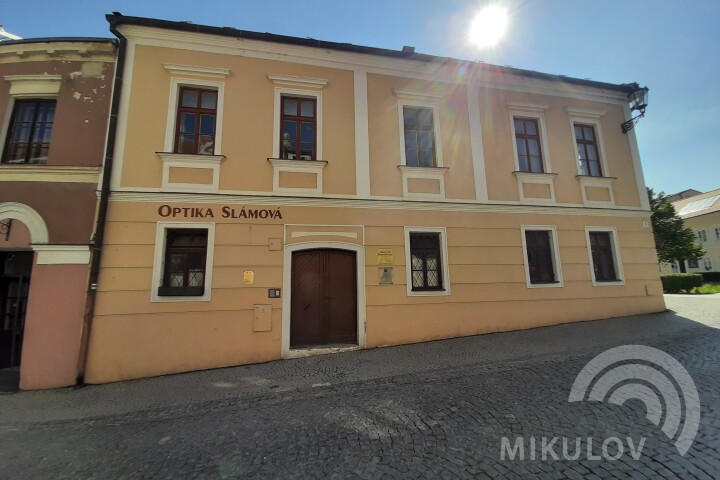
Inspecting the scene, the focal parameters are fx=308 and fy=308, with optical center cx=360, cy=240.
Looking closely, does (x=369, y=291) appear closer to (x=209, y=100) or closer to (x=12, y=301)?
(x=209, y=100)

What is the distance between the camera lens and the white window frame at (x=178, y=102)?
7.04m

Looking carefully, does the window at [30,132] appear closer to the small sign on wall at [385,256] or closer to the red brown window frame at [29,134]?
the red brown window frame at [29,134]

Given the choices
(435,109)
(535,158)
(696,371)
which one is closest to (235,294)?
(435,109)

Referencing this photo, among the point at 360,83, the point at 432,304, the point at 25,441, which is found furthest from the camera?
the point at 360,83

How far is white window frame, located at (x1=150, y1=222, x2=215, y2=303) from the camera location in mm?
6457

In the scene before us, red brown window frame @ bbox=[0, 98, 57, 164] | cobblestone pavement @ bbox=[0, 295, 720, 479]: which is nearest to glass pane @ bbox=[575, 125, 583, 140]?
cobblestone pavement @ bbox=[0, 295, 720, 479]

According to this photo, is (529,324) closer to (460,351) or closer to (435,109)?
(460,351)

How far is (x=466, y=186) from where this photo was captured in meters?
8.27

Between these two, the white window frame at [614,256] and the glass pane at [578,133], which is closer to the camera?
the white window frame at [614,256]

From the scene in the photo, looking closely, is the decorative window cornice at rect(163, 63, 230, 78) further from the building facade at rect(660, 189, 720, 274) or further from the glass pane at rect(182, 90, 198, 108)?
the building facade at rect(660, 189, 720, 274)

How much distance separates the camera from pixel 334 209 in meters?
7.41

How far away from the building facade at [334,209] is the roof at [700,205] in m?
36.8

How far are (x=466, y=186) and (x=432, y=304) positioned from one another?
3.28 m

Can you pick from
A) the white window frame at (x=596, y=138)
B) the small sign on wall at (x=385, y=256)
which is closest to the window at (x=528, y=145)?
the white window frame at (x=596, y=138)
